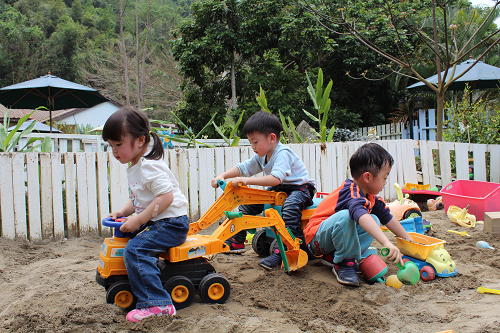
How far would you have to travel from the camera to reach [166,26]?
106 ft

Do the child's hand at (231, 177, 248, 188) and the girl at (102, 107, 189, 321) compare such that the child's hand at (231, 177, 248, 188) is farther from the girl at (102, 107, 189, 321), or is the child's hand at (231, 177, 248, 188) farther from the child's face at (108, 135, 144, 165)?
the child's face at (108, 135, 144, 165)

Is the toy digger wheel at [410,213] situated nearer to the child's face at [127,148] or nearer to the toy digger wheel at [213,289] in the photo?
the toy digger wheel at [213,289]

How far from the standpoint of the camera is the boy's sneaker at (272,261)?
2.74 metres

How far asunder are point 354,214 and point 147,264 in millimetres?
1236

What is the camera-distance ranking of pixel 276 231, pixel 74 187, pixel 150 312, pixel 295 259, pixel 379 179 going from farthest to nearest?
pixel 74 187
pixel 295 259
pixel 276 231
pixel 379 179
pixel 150 312

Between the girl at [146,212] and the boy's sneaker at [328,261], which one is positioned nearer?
the girl at [146,212]

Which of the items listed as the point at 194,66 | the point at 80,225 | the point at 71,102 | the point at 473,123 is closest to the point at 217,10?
the point at 194,66

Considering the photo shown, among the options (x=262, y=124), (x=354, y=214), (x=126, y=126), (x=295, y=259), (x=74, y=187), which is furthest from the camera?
(x=74, y=187)

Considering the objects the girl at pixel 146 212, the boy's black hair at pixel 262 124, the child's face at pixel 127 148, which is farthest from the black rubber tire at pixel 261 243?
the child's face at pixel 127 148

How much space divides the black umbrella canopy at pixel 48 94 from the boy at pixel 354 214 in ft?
25.0

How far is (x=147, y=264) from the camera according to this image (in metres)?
1.97

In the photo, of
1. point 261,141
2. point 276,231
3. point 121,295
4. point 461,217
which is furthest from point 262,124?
point 461,217

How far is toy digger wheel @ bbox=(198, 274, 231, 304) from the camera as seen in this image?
2145 mm

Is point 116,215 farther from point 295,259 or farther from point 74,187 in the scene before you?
point 74,187
